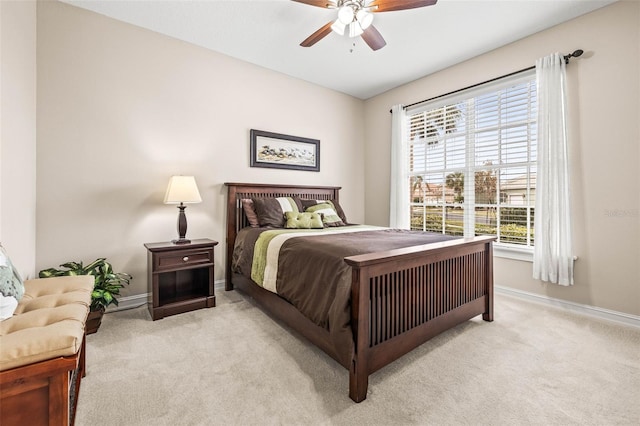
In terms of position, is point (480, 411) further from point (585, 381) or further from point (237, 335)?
point (237, 335)

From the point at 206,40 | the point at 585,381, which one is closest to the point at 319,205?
the point at 206,40

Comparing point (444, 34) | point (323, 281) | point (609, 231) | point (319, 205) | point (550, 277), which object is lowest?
point (550, 277)

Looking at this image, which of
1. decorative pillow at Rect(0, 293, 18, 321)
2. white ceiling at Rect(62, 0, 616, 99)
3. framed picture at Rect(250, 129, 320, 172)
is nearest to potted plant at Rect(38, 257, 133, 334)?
decorative pillow at Rect(0, 293, 18, 321)

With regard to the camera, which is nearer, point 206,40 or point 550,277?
point 550,277

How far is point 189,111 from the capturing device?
3.19m

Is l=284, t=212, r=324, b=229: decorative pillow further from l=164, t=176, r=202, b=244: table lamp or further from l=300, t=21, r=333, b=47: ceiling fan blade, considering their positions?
l=300, t=21, r=333, b=47: ceiling fan blade

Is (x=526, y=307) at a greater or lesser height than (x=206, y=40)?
lesser

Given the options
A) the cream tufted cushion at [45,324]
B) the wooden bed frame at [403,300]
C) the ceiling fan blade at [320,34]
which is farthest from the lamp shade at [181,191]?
the ceiling fan blade at [320,34]

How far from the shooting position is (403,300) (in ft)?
5.97

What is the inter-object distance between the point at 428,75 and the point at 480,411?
13.0ft

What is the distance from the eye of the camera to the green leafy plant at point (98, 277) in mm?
2230

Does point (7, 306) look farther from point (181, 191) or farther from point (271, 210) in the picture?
point (271, 210)

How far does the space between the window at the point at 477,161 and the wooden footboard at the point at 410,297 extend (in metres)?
1.13

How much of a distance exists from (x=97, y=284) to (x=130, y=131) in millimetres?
1495
